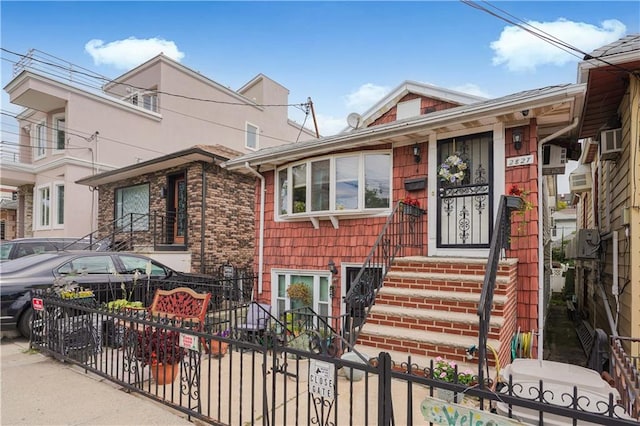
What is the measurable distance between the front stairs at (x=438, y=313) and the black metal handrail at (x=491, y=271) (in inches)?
14.1

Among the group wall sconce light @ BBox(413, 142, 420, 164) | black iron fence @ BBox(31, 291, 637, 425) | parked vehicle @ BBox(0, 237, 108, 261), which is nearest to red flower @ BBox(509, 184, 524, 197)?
wall sconce light @ BBox(413, 142, 420, 164)

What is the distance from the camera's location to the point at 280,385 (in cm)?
390

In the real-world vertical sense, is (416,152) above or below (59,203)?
above

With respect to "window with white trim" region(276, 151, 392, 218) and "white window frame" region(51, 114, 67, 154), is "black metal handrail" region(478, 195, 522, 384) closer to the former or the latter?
"window with white trim" region(276, 151, 392, 218)

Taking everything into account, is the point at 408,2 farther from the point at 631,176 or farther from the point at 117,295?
the point at 117,295

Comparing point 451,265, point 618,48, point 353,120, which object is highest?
point 353,120

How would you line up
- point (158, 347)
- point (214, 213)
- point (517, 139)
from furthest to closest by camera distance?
point (214, 213) → point (517, 139) → point (158, 347)

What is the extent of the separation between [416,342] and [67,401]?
12.2ft

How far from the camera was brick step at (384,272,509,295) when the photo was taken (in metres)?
4.75

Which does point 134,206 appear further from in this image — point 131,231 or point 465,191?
point 465,191

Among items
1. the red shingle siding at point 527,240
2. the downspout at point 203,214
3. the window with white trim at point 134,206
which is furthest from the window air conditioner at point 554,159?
the window with white trim at point 134,206

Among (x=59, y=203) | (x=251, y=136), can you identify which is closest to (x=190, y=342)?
(x=59, y=203)

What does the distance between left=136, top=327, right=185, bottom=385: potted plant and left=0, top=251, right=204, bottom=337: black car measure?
2.43m

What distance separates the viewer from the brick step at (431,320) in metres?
4.27
